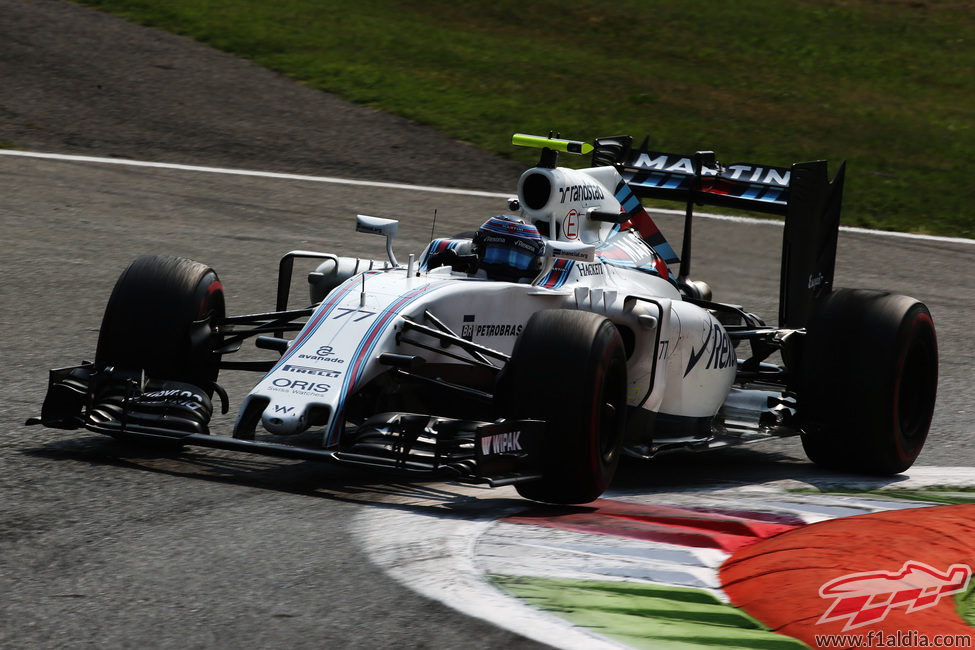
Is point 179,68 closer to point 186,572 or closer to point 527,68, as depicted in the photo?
point 527,68

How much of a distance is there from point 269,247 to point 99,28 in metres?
9.14

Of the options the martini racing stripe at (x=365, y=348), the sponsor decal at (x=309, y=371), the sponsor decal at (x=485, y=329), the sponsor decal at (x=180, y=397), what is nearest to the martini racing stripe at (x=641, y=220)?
the sponsor decal at (x=485, y=329)

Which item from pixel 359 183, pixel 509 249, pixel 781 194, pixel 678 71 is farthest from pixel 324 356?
pixel 678 71

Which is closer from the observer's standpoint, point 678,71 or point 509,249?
point 509,249

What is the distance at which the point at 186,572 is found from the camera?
4406 mm

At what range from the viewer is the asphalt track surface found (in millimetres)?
4117

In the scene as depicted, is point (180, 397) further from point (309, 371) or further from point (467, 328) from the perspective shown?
point (467, 328)

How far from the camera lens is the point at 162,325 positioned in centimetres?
621

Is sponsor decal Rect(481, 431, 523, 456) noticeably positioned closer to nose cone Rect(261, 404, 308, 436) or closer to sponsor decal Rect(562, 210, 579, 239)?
nose cone Rect(261, 404, 308, 436)

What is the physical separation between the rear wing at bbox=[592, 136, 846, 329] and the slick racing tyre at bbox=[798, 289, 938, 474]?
0.90 meters

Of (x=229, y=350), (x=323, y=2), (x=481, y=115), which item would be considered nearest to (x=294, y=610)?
(x=229, y=350)

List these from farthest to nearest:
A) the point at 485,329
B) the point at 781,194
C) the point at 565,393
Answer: the point at 781,194
the point at 485,329
the point at 565,393

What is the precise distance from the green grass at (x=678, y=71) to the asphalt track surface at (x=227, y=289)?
1.37m

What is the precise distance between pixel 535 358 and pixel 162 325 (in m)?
1.87
